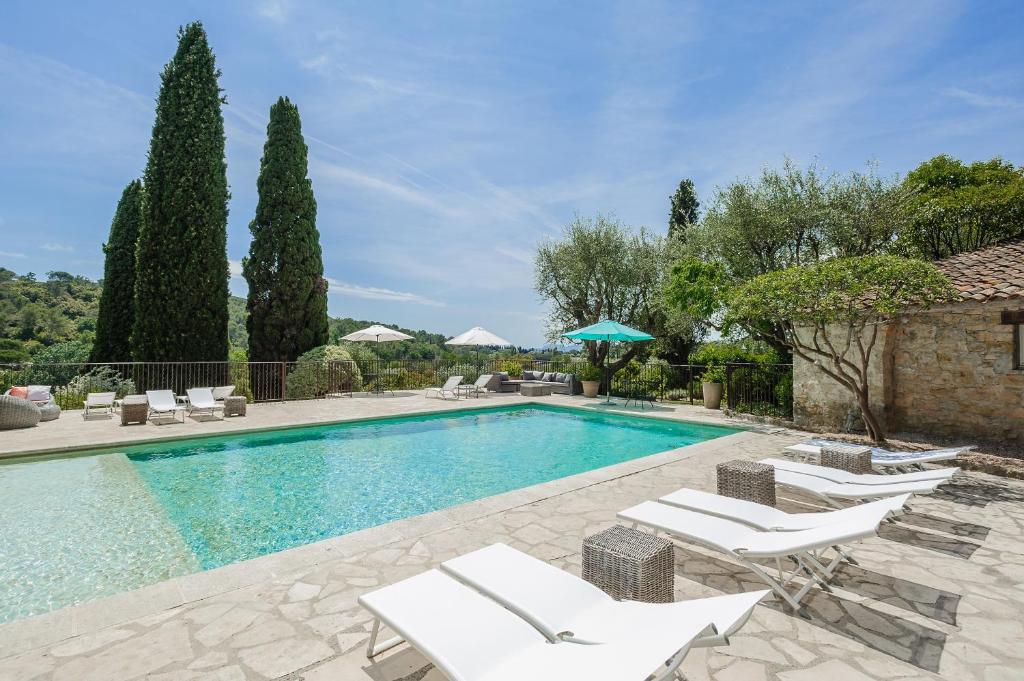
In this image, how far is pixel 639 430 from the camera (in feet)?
37.2

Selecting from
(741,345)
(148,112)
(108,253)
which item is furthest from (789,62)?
(108,253)

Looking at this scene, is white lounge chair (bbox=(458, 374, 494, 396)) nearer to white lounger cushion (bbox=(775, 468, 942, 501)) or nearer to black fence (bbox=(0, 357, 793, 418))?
black fence (bbox=(0, 357, 793, 418))

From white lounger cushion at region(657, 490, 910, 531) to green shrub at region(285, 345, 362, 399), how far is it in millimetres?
13659

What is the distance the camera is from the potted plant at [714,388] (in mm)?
12891

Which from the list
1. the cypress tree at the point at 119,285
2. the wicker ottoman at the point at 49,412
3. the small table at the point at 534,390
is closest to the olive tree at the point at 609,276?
the small table at the point at 534,390

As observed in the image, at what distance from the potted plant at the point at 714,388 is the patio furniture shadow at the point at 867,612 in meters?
10.1

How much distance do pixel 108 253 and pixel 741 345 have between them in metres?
24.1

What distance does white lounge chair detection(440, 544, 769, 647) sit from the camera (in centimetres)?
189

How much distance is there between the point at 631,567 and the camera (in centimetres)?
270

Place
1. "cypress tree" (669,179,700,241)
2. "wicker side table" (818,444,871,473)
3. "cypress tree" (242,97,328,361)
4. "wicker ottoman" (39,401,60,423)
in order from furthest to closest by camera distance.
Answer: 1. "cypress tree" (669,179,700,241)
2. "cypress tree" (242,97,328,361)
3. "wicker ottoman" (39,401,60,423)
4. "wicker side table" (818,444,871,473)

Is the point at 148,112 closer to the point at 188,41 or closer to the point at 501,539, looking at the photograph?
the point at 188,41

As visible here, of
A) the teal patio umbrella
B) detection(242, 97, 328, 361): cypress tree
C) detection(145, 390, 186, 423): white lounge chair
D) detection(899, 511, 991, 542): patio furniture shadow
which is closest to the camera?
detection(899, 511, 991, 542): patio furniture shadow

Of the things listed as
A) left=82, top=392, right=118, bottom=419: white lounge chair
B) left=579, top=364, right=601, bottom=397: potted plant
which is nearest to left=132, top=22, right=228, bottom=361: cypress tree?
left=82, top=392, right=118, bottom=419: white lounge chair

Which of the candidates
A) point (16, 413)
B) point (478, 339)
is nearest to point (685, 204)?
point (478, 339)
